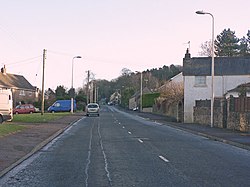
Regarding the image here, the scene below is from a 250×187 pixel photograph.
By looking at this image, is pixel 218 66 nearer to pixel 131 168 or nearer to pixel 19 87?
pixel 131 168

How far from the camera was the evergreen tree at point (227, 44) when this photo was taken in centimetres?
8944

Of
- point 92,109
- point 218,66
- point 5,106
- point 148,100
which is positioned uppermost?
point 218,66

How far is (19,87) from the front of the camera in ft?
315

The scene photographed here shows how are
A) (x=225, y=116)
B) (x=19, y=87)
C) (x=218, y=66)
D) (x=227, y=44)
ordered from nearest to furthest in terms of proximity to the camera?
1. (x=225, y=116)
2. (x=218, y=66)
3. (x=227, y=44)
4. (x=19, y=87)

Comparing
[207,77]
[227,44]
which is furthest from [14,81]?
[207,77]

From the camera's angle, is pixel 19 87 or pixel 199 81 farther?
pixel 19 87

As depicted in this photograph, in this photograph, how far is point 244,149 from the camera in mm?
20031

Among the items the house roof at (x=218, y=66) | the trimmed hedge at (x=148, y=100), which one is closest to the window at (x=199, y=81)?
the house roof at (x=218, y=66)

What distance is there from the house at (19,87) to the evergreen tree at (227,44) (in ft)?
132

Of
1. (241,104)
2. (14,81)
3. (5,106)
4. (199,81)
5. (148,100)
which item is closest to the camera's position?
(241,104)

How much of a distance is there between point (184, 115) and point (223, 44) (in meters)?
44.1

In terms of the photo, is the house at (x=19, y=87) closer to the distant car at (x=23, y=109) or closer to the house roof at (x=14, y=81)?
the house roof at (x=14, y=81)

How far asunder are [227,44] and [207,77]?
41242 mm

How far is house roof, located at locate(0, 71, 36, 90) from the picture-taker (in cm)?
9044
